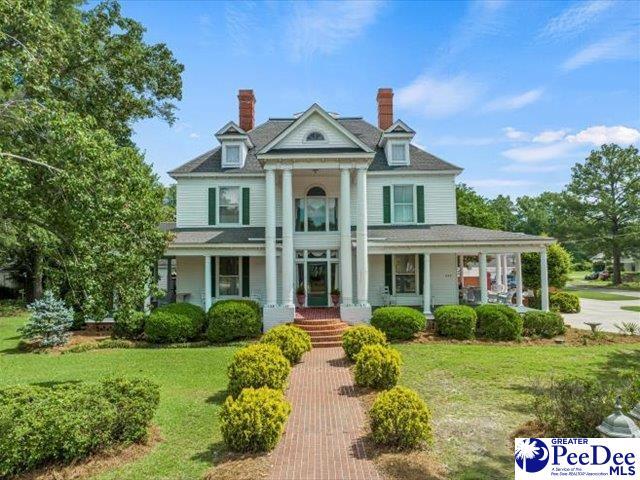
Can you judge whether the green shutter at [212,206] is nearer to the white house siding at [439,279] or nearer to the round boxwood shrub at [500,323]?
the white house siding at [439,279]

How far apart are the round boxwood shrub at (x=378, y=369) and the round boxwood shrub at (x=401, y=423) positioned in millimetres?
2911

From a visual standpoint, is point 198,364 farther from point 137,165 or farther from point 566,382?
point 566,382

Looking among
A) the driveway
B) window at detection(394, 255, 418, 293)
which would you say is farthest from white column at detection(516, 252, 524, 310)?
window at detection(394, 255, 418, 293)

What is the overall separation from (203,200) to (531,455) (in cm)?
1814

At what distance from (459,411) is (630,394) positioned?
2991mm

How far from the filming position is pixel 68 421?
6.18 m

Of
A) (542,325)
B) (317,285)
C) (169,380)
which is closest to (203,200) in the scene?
(317,285)

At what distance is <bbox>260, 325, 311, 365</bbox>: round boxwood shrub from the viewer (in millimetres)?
11977

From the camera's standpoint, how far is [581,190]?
49250 millimetres

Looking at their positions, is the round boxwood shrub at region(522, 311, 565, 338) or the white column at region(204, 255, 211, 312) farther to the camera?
the white column at region(204, 255, 211, 312)

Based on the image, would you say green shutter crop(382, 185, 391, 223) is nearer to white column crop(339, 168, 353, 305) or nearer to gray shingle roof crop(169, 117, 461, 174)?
gray shingle roof crop(169, 117, 461, 174)

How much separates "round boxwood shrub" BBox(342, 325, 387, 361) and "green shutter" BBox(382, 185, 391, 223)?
9109 millimetres

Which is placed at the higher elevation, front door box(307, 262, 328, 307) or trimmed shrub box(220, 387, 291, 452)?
front door box(307, 262, 328, 307)

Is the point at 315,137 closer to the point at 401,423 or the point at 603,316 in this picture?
the point at 401,423
